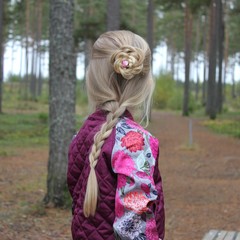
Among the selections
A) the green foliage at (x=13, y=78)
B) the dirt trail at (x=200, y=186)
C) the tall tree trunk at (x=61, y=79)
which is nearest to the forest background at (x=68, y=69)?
the tall tree trunk at (x=61, y=79)

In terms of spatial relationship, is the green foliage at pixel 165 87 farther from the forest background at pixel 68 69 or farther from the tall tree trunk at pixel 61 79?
the tall tree trunk at pixel 61 79

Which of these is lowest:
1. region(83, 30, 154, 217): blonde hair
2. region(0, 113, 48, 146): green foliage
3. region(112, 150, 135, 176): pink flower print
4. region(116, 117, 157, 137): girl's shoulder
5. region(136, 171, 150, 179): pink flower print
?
region(0, 113, 48, 146): green foliage

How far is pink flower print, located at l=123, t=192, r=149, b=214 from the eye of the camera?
73.5 inches

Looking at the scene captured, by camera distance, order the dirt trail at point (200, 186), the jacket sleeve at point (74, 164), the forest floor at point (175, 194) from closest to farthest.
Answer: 1. the jacket sleeve at point (74, 164)
2. the forest floor at point (175, 194)
3. the dirt trail at point (200, 186)

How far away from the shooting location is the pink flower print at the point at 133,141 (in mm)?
1904

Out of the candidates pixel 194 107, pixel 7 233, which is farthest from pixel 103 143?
pixel 194 107

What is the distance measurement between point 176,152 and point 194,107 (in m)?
20.9

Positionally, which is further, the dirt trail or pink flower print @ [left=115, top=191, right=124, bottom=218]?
the dirt trail

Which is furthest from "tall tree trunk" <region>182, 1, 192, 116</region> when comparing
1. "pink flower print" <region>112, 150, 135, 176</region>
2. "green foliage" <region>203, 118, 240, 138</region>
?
"pink flower print" <region>112, 150, 135, 176</region>

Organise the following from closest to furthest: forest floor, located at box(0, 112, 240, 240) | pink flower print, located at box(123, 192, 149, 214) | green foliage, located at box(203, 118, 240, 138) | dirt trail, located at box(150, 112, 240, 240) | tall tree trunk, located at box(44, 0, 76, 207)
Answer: pink flower print, located at box(123, 192, 149, 214) < forest floor, located at box(0, 112, 240, 240) < tall tree trunk, located at box(44, 0, 76, 207) < dirt trail, located at box(150, 112, 240, 240) < green foliage, located at box(203, 118, 240, 138)

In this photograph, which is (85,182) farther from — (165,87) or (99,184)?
(165,87)

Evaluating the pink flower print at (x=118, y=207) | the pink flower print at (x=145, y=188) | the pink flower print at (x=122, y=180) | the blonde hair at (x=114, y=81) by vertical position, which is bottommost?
the pink flower print at (x=118, y=207)

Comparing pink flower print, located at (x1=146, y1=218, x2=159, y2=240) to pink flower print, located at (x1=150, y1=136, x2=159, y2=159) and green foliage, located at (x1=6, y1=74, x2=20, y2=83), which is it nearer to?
pink flower print, located at (x1=150, y1=136, x2=159, y2=159)

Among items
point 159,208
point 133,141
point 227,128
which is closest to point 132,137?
point 133,141
